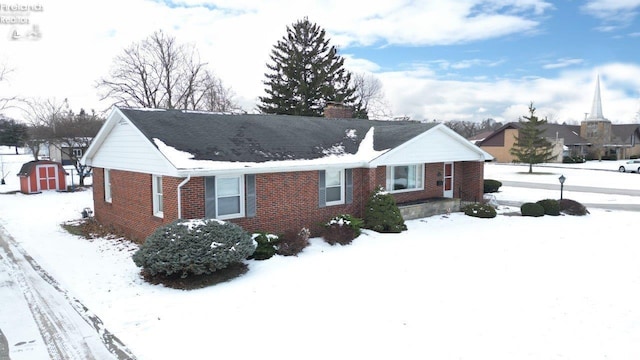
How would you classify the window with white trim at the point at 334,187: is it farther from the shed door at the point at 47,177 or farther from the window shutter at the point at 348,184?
the shed door at the point at 47,177

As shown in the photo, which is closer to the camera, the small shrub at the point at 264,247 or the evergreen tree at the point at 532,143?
the small shrub at the point at 264,247

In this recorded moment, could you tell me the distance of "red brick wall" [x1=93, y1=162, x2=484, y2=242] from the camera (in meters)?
12.2

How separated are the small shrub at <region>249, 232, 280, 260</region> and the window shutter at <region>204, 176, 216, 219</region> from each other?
→ 1.57 meters

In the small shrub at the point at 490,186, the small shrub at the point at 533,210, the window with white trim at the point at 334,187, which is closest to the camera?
the window with white trim at the point at 334,187

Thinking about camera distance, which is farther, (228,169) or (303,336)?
(228,169)

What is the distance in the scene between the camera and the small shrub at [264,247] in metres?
11.8

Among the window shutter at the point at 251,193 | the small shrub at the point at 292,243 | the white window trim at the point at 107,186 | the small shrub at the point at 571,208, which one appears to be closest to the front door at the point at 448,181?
the small shrub at the point at 571,208

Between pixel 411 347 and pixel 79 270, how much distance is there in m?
9.06

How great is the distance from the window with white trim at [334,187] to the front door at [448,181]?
7.10m

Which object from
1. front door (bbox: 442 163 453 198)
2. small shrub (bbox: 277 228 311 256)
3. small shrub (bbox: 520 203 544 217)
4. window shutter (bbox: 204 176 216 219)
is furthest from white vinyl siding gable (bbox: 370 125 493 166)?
window shutter (bbox: 204 176 216 219)

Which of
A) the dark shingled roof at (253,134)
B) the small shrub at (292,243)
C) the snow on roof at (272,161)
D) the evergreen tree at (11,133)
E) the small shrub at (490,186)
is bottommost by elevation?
the small shrub at (292,243)

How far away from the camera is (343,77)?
44062 millimetres

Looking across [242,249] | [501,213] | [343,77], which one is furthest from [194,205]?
[343,77]

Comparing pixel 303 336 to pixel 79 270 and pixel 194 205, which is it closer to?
pixel 194 205
